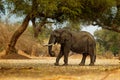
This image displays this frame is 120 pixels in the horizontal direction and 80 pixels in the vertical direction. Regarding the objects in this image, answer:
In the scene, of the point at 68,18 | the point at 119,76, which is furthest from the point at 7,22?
the point at 119,76

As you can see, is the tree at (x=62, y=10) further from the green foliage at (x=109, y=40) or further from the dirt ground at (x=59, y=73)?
the green foliage at (x=109, y=40)

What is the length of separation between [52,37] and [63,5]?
4644 millimetres

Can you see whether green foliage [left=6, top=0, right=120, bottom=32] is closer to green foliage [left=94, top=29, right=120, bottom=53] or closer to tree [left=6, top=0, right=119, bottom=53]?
tree [left=6, top=0, right=119, bottom=53]

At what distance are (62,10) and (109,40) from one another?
71263mm

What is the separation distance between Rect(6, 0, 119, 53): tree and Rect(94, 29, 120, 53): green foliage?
52967mm

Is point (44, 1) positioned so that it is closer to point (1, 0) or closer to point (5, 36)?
point (1, 0)

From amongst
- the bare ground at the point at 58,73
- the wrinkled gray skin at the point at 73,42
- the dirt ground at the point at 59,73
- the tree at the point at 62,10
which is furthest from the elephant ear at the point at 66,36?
the bare ground at the point at 58,73

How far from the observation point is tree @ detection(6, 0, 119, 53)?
19734 millimetres

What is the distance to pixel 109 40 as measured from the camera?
92.1m

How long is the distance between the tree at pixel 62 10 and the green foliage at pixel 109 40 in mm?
52967

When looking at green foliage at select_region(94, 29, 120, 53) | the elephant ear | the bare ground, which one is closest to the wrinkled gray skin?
the elephant ear

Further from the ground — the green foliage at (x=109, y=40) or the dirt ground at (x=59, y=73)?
the dirt ground at (x=59, y=73)

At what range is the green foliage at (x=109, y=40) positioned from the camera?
85.5m

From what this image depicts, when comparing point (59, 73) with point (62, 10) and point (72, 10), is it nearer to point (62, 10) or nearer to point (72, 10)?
point (62, 10)
